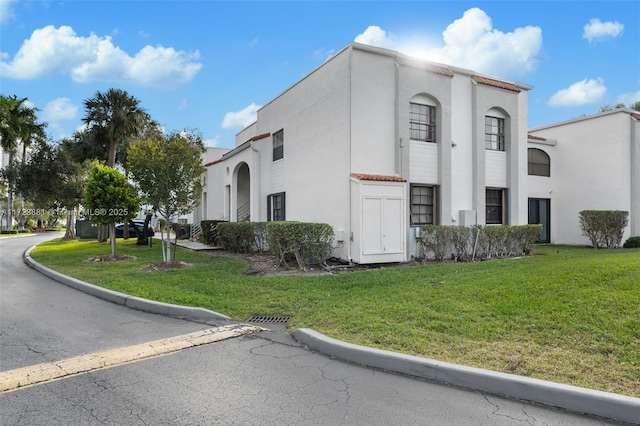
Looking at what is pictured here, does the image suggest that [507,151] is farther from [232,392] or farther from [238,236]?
[232,392]

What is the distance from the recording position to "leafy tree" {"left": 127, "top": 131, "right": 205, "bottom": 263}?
12.2 meters

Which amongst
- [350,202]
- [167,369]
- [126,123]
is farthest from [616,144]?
[126,123]

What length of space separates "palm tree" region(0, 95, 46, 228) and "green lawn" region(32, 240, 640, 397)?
24374 millimetres

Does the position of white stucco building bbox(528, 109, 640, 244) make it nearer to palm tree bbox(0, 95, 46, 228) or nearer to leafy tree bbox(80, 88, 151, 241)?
leafy tree bbox(80, 88, 151, 241)

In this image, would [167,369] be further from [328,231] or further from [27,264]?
[27,264]

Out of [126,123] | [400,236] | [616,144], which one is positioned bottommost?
[400,236]

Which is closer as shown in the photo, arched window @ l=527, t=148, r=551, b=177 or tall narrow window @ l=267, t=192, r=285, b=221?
tall narrow window @ l=267, t=192, r=285, b=221

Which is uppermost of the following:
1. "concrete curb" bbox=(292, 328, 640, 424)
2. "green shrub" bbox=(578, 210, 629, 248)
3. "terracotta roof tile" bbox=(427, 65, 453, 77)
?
"terracotta roof tile" bbox=(427, 65, 453, 77)

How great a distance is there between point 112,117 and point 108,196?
10062 millimetres

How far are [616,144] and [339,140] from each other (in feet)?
45.0

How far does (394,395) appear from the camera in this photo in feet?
12.7

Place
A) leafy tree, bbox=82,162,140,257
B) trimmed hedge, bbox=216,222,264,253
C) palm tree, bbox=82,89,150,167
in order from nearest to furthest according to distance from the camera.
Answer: leafy tree, bbox=82,162,140,257
trimmed hedge, bbox=216,222,264,253
palm tree, bbox=82,89,150,167

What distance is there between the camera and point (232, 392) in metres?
3.93

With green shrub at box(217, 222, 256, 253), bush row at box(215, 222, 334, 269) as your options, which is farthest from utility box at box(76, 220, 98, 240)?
bush row at box(215, 222, 334, 269)
